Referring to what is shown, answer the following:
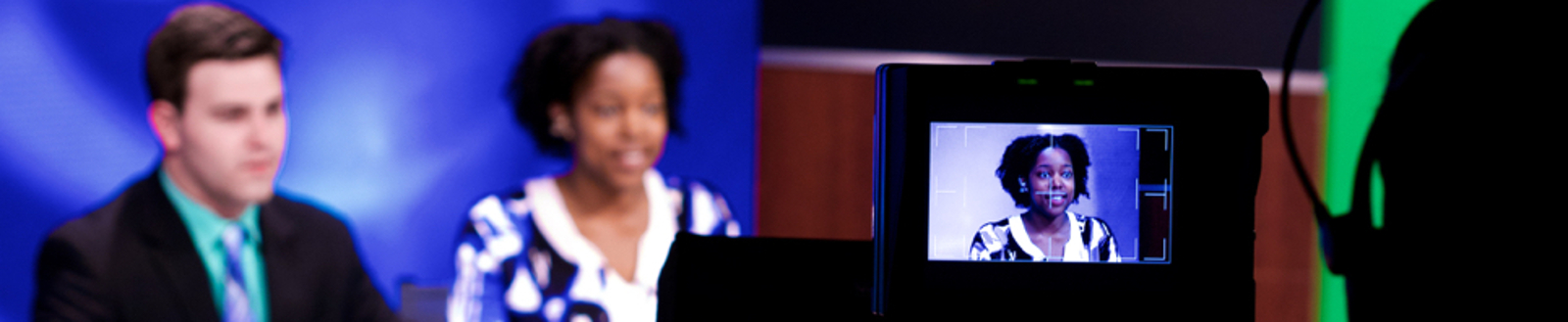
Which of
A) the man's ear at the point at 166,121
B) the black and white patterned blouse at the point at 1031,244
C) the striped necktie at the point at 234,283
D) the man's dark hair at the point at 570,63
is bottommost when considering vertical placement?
the striped necktie at the point at 234,283

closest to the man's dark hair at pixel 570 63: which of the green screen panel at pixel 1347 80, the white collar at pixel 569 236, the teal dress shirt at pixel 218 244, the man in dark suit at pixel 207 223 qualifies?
the white collar at pixel 569 236

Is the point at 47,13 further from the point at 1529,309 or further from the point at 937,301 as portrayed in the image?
the point at 1529,309

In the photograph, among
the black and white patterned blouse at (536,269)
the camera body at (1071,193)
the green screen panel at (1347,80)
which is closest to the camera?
the camera body at (1071,193)

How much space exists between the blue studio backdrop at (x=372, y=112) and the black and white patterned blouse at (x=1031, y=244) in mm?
1852

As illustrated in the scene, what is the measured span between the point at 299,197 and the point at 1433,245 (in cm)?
233

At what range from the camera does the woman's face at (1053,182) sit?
26.5 inches

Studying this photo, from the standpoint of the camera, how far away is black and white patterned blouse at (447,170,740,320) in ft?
7.68

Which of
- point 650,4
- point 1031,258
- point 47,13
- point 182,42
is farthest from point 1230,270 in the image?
point 47,13

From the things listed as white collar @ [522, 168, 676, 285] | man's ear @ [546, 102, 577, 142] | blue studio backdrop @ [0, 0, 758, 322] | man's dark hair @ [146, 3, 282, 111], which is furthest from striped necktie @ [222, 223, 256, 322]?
man's ear @ [546, 102, 577, 142]

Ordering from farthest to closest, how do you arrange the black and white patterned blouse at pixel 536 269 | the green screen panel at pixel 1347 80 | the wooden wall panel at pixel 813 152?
the wooden wall panel at pixel 813 152 < the green screen panel at pixel 1347 80 < the black and white patterned blouse at pixel 536 269

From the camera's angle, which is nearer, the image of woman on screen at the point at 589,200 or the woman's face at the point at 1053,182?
the woman's face at the point at 1053,182

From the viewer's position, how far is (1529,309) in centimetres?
46

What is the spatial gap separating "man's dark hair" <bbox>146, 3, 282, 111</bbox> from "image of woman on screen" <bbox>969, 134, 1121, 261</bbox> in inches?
82.4

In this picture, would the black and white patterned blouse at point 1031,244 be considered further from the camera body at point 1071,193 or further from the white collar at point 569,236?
the white collar at point 569,236
